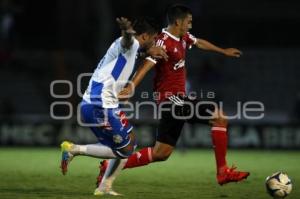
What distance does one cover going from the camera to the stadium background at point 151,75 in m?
19.2

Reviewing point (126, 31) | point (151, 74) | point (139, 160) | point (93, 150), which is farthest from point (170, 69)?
point (151, 74)

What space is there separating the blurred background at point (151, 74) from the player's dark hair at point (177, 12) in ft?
28.4

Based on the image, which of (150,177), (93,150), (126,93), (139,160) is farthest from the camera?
(150,177)

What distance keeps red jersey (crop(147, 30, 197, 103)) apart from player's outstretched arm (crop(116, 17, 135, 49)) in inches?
52.0

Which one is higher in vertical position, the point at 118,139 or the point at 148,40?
the point at 148,40

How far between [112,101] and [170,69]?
1.28 meters

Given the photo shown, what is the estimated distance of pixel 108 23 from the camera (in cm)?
2267

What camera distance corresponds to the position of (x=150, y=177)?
39.5 ft

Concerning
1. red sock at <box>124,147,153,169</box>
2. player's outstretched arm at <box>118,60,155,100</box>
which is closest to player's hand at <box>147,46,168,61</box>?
player's outstretched arm at <box>118,60,155,100</box>

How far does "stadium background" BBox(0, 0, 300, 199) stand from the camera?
19188 millimetres

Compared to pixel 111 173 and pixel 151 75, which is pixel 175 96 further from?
pixel 151 75

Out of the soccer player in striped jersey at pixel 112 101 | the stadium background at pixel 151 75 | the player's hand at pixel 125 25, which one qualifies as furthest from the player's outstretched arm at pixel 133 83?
the stadium background at pixel 151 75

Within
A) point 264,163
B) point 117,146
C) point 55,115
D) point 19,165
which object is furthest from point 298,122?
point 117,146

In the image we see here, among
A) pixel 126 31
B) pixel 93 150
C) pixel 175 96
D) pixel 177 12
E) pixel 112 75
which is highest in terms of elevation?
pixel 177 12
